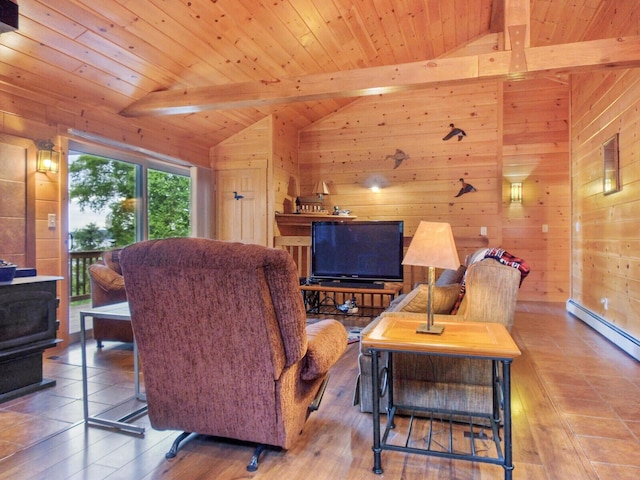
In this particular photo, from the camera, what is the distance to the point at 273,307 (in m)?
1.72

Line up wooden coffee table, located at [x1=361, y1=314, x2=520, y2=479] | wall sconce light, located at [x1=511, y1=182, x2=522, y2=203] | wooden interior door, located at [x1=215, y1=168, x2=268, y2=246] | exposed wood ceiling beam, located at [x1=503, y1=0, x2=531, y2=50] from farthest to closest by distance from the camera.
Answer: wall sconce light, located at [x1=511, y1=182, x2=522, y2=203] < wooden interior door, located at [x1=215, y1=168, x2=268, y2=246] < exposed wood ceiling beam, located at [x1=503, y1=0, x2=531, y2=50] < wooden coffee table, located at [x1=361, y1=314, x2=520, y2=479]

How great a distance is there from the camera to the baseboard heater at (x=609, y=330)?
362 cm

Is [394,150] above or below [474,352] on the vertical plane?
above

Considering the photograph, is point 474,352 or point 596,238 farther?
point 596,238

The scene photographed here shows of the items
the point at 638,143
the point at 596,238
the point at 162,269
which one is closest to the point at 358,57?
the point at 638,143

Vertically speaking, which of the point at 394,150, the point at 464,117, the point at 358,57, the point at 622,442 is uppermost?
the point at 358,57

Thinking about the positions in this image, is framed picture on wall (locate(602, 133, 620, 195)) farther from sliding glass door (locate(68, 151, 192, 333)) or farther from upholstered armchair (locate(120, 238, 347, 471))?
sliding glass door (locate(68, 151, 192, 333))

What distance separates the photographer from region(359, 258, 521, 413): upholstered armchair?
2244mm

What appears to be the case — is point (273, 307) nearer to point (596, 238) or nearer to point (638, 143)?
point (638, 143)

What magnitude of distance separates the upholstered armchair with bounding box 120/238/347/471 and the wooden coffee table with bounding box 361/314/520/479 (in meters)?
0.30

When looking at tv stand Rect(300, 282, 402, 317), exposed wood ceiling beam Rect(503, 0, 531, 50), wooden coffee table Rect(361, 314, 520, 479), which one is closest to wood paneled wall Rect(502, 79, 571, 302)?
tv stand Rect(300, 282, 402, 317)

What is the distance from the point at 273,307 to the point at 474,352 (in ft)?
2.73

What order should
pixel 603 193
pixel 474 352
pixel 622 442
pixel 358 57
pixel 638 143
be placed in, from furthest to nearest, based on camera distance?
pixel 358 57
pixel 603 193
pixel 638 143
pixel 622 442
pixel 474 352

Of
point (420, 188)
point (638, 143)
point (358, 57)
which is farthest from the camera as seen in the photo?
point (420, 188)
